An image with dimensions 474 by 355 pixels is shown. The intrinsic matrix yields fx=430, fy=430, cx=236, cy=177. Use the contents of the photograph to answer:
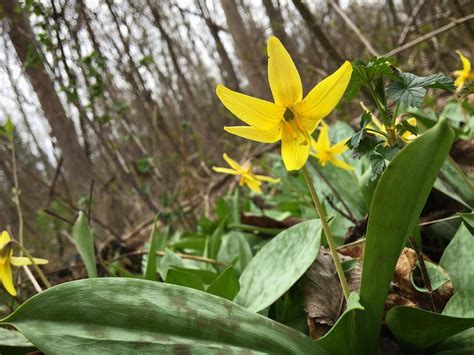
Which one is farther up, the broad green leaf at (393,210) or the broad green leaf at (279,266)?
the broad green leaf at (393,210)

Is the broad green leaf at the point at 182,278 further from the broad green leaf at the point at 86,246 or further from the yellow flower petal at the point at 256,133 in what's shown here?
the yellow flower petal at the point at 256,133

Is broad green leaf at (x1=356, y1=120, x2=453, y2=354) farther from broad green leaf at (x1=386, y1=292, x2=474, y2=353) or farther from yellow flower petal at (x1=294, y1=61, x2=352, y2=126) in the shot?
yellow flower petal at (x1=294, y1=61, x2=352, y2=126)

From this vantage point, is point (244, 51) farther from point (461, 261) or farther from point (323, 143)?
point (461, 261)

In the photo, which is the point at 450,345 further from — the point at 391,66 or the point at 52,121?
the point at 52,121

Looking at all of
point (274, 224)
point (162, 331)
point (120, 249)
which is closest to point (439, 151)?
point (162, 331)

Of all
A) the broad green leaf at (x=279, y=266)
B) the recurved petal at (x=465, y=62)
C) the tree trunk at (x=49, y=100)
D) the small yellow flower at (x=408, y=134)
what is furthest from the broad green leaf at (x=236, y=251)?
the tree trunk at (x=49, y=100)

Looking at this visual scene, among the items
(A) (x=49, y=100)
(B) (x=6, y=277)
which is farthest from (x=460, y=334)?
(A) (x=49, y=100)
